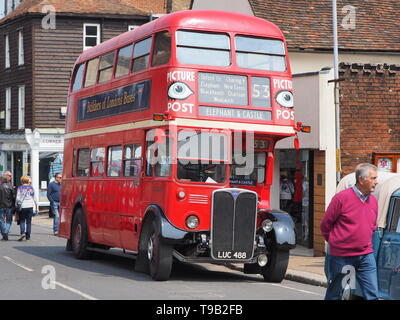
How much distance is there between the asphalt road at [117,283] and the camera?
43.7ft

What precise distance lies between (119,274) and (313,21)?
14.9 m

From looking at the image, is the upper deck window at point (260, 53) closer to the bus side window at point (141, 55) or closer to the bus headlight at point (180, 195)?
the bus side window at point (141, 55)

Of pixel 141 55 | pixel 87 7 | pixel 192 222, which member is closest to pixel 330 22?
pixel 141 55

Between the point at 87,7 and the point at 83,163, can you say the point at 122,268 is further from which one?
the point at 87,7

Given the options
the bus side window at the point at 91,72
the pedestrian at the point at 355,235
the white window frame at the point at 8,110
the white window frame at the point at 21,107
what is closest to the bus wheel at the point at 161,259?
the bus side window at the point at 91,72

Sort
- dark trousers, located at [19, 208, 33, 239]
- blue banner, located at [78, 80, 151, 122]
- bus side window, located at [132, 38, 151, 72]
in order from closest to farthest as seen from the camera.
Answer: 1. blue banner, located at [78, 80, 151, 122]
2. bus side window, located at [132, 38, 151, 72]
3. dark trousers, located at [19, 208, 33, 239]

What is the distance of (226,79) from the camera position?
1600 cm

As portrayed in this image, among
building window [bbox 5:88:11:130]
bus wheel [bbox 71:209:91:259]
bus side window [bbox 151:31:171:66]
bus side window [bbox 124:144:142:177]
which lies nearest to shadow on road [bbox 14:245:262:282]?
bus wheel [bbox 71:209:91:259]

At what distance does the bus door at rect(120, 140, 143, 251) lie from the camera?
16.9 metres

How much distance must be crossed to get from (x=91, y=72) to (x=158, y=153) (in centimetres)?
510

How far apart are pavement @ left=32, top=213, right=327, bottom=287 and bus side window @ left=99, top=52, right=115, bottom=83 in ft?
15.7

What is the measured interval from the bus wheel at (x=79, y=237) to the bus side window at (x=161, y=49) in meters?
5.28

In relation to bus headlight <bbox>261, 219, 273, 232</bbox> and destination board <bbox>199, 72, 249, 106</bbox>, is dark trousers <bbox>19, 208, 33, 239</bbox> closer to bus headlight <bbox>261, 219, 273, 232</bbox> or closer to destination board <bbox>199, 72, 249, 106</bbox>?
destination board <bbox>199, 72, 249, 106</bbox>
